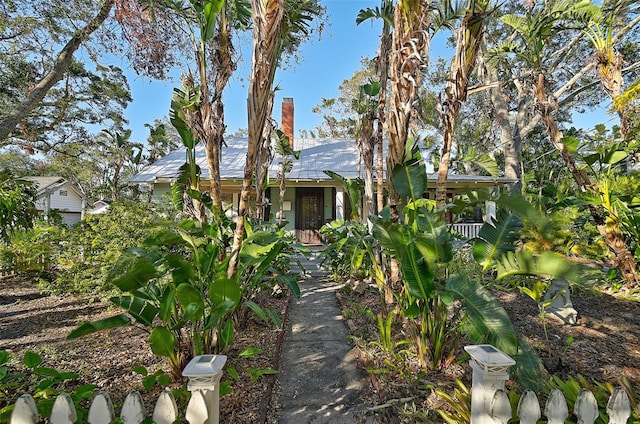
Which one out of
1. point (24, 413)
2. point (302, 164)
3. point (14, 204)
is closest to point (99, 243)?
point (14, 204)

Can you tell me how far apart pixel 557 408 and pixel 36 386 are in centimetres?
366

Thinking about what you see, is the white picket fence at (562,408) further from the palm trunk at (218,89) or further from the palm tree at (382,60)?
the palm tree at (382,60)

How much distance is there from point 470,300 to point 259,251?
5.79 feet

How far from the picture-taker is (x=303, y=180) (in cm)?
1111

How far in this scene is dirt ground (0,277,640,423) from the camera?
2.57 meters

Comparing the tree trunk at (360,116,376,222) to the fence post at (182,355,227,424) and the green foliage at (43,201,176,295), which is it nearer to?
the green foliage at (43,201,176,295)

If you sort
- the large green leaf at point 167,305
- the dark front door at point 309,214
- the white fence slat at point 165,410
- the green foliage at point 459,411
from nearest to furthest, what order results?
1. the white fence slat at point 165,410
2. the green foliage at point 459,411
3. the large green leaf at point 167,305
4. the dark front door at point 309,214

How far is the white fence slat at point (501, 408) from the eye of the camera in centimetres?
156

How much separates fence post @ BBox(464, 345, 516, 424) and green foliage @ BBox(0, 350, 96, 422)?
2.13 meters

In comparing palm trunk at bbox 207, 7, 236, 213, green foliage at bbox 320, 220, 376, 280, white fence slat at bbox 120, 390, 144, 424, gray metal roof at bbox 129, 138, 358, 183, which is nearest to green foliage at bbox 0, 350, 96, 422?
white fence slat at bbox 120, 390, 144, 424

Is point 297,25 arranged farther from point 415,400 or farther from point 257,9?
point 415,400

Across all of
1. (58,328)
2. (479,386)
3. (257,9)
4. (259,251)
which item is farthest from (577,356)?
(58,328)

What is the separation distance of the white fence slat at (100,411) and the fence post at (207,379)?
335 mm

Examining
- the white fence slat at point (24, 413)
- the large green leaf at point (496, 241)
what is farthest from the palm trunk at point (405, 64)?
the white fence slat at point (24, 413)
